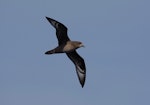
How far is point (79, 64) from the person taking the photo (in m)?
38.9

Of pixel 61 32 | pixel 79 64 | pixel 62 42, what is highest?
pixel 61 32

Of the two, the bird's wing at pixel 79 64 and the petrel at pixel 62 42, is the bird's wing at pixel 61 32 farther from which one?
the bird's wing at pixel 79 64

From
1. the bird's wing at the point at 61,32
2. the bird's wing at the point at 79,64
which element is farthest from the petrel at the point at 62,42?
the bird's wing at the point at 79,64

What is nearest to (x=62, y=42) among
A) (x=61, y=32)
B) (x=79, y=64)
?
(x=61, y=32)

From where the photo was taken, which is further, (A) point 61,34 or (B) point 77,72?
(B) point 77,72

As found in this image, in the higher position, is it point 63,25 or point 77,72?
point 63,25

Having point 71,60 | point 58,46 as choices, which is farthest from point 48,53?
point 71,60

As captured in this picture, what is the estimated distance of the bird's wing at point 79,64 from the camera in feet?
126

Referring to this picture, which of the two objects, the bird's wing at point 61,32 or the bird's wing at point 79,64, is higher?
the bird's wing at point 61,32

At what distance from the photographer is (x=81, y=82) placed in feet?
127

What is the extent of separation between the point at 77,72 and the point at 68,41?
382 cm

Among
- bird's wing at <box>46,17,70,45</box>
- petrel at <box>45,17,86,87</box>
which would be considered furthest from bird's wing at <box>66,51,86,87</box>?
bird's wing at <box>46,17,70,45</box>

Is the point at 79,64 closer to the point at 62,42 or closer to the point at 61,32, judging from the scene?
the point at 62,42

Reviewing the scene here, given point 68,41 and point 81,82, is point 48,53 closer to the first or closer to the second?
point 68,41
